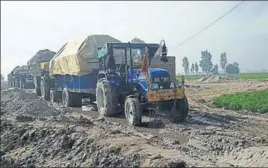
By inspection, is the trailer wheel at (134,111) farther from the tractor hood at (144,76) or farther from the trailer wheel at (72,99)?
the trailer wheel at (72,99)

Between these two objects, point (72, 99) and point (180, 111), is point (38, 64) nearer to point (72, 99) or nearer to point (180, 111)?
point (72, 99)

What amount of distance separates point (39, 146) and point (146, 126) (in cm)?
305

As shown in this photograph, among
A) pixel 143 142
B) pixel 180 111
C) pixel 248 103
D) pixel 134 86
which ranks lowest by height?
pixel 143 142

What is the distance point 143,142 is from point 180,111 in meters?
3.77

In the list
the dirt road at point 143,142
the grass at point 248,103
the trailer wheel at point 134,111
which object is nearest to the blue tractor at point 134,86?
the trailer wheel at point 134,111

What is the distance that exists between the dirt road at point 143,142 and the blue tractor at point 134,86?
18.0 inches

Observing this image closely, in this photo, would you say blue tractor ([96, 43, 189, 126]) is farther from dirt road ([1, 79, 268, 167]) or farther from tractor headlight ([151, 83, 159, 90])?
dirt road ([1, 79, 268, 167])

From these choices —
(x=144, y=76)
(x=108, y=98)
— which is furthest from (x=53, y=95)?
(x=144, y=76)

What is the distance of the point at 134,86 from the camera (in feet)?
40.2

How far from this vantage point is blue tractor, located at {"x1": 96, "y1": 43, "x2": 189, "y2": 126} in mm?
11211

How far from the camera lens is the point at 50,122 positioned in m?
12.7

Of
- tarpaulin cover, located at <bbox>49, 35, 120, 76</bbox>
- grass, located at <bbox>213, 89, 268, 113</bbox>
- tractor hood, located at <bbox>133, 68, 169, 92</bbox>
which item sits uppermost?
→ tarpaulin cover, located at <bbox>49, 35, 120, 76</bbox>

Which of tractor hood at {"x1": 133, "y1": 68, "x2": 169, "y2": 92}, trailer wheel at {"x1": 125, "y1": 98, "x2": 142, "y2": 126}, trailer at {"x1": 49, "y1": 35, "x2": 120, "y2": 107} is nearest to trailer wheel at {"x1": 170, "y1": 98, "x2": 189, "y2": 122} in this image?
tractor hood at {"x1": 133, "y1": 68, "x2": 169, "y2": 92}

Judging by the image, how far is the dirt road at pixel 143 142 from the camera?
23.5 feet
